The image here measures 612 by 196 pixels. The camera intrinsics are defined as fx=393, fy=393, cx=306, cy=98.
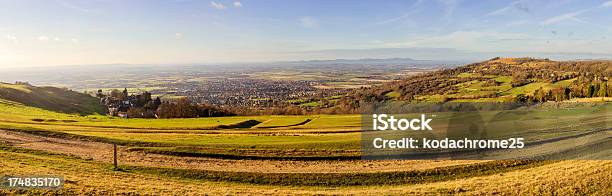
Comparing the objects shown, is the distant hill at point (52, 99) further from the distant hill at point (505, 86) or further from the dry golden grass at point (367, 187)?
the dry golden grass at point (367, 187)

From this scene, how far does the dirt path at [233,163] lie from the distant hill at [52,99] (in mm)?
65940

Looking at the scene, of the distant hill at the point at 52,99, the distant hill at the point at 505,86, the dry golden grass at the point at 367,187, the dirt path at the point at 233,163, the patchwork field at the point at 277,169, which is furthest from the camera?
the distant hill at the point at 505,86

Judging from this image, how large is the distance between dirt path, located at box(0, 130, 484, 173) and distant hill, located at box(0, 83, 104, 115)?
65.9 m

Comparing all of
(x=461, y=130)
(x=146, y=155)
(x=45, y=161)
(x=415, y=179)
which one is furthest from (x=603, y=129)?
(x=45, y=161)

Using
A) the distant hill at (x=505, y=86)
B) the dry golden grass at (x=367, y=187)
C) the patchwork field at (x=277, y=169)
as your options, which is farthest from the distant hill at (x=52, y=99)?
the dry golden grass at (x=367, y=187)

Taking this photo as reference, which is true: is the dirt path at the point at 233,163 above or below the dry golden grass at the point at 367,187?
below

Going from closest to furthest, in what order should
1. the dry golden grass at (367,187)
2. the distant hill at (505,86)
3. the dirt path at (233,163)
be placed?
the dry golden grass at (367,187) < the dirt path at (233,163) < the distant hill at (505,86)

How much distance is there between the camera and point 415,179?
22.3 m

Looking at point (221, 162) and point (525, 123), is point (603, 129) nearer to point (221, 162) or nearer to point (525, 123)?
point (525, 123)

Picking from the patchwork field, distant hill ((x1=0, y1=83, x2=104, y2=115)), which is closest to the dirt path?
the patchwork field

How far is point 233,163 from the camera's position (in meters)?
26.7

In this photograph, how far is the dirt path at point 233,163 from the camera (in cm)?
2464

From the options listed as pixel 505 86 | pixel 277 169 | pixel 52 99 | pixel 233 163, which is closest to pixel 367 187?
pixel 277 169

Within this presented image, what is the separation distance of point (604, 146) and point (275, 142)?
24389mm
